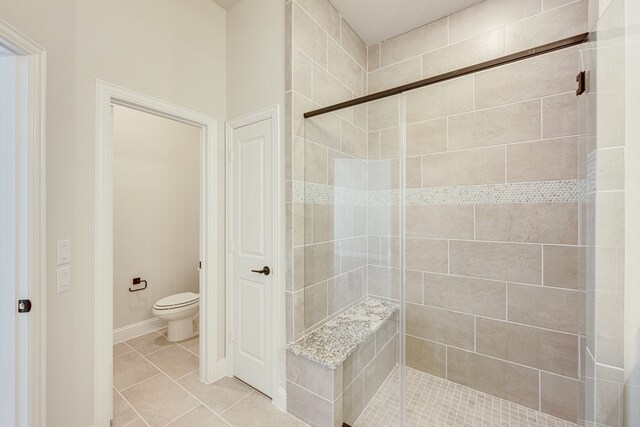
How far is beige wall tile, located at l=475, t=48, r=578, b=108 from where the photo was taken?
1658mm

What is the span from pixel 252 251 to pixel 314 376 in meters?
0.96

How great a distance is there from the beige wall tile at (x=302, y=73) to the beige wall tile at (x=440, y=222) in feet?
4.28

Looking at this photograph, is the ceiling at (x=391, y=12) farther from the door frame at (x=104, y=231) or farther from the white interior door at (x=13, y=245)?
the white interior door at (x=13, y=245)

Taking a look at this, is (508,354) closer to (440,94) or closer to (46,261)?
(440,94)

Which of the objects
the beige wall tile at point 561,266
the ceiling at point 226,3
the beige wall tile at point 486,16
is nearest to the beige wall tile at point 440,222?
the beige wall tile at point 561,266

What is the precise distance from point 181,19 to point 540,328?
3.39 m

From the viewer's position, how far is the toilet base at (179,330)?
2662 mm

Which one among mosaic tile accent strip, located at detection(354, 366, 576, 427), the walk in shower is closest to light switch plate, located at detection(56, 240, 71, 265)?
the walk in shower

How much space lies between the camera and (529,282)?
1.77m

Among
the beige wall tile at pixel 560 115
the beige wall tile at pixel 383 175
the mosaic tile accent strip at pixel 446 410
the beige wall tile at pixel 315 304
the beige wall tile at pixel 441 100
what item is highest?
the beige wall tile at pixel 441 100

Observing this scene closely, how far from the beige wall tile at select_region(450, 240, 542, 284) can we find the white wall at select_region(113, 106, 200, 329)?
311 cm

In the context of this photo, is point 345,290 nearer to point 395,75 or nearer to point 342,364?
point 342,364

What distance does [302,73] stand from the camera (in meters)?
1.79

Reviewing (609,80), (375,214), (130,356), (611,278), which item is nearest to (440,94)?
(375,214)
